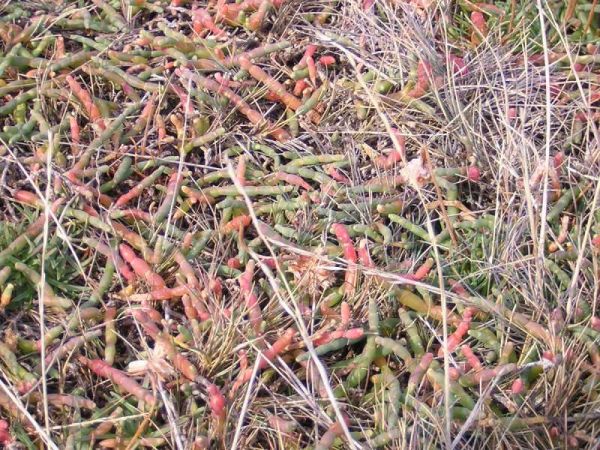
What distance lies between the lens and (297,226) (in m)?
2.02

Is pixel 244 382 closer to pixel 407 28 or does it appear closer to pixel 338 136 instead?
pixel 338 136

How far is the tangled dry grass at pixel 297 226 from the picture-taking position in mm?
1713

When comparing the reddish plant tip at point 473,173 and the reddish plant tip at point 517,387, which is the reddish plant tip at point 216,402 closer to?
the reddish plant tip at point 517,387

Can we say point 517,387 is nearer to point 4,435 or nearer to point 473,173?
point 473,173

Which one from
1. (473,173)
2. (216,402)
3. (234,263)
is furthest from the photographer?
(473,173)

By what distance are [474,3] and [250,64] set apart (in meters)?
0.67

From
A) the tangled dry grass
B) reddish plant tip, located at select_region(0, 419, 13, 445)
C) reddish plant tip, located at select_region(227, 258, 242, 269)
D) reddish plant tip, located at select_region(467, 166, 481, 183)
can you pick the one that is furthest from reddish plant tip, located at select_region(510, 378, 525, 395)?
reddish plant tip, located at select_region(0, 419, 13, 445)

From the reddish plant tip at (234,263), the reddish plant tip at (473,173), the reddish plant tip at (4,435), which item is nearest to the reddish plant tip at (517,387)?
the reddish plant tip at (473,173)

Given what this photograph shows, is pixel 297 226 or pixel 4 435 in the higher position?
pixel 297 226

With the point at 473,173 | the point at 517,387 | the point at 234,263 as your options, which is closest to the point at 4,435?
the point at 234,263

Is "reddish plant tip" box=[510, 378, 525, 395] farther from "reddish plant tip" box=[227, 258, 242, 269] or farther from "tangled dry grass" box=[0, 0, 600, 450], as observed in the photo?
"reddish plant tip" box=[227, 258, 242, 269]

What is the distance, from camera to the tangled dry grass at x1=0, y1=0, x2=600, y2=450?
1.71 metres

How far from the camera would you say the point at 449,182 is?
208 centimetres

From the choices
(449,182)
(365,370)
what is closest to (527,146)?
(449,182)
